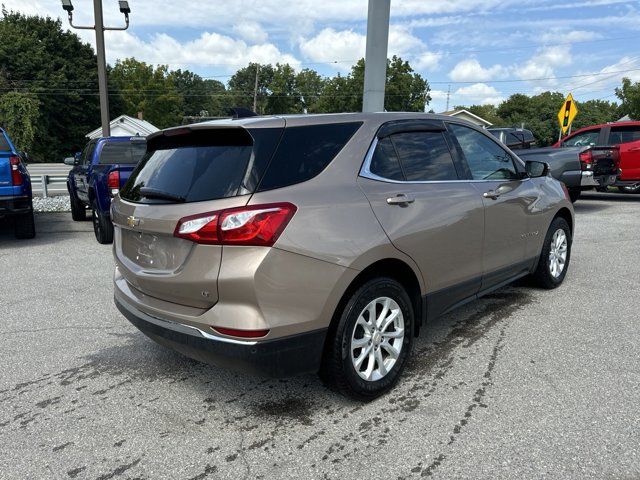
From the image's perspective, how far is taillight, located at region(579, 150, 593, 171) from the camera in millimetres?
10430

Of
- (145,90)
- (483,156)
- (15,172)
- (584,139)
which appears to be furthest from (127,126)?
(483,156)

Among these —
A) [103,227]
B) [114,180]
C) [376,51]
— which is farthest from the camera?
[376,51]

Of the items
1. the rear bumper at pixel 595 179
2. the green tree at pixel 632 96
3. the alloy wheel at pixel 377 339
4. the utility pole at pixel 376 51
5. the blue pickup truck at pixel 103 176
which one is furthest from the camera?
the green tree at pixel 632 96

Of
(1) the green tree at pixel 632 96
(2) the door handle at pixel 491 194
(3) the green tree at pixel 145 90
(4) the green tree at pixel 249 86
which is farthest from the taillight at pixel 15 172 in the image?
(4) the green tree at pixel 249 86

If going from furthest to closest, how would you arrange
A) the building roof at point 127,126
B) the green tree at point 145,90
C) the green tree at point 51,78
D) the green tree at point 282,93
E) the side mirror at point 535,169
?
the green tree at point 282,93
the green tree at point 145,90
the green tree at point 51,78
the building roof at point 127,126
the side mirror at point 535,169

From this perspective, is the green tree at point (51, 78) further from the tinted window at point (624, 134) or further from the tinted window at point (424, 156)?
the tinted window at point (424, 156)

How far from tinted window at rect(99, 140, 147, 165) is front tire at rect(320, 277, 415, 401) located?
6893 mm

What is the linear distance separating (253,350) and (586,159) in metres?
10.3

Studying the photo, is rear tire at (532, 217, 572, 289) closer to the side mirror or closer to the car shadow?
the side mirror

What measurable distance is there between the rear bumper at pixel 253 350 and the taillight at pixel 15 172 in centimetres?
603

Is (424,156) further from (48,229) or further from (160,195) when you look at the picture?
(48,229)

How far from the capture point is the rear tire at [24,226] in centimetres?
817

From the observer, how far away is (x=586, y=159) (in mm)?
10469

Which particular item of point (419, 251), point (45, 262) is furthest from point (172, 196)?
point (45, 262)
